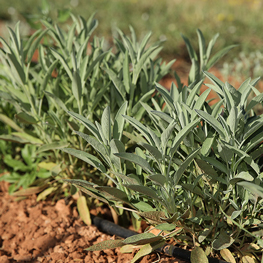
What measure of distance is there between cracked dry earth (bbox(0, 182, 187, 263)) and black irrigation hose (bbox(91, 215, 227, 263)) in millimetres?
32

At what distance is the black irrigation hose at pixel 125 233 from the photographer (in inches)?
55.8

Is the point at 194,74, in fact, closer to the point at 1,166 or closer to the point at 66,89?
the point at 66,89

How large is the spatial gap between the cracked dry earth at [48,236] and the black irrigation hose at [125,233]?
3cm

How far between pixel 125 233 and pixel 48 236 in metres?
0.44

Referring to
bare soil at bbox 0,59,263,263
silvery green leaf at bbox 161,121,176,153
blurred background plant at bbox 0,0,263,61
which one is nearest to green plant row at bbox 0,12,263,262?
silvery green leaf at bbox 161,121,176,153

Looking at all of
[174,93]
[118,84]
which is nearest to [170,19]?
[118,84]

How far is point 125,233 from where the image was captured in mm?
1657

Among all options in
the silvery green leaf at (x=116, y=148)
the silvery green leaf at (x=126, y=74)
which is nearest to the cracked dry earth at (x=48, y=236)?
the silvery green leaf at (x=116, y=148)

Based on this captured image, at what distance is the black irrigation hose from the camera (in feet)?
4.65

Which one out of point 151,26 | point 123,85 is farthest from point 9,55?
point 151,26

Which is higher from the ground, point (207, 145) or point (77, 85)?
point (77, 85)

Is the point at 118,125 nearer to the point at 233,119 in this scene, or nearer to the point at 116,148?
the point at 116,148

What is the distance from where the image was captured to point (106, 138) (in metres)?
1.32

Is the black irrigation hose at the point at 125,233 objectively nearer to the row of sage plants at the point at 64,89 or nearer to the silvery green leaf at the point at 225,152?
the row of sage plants at the point at 64,89
